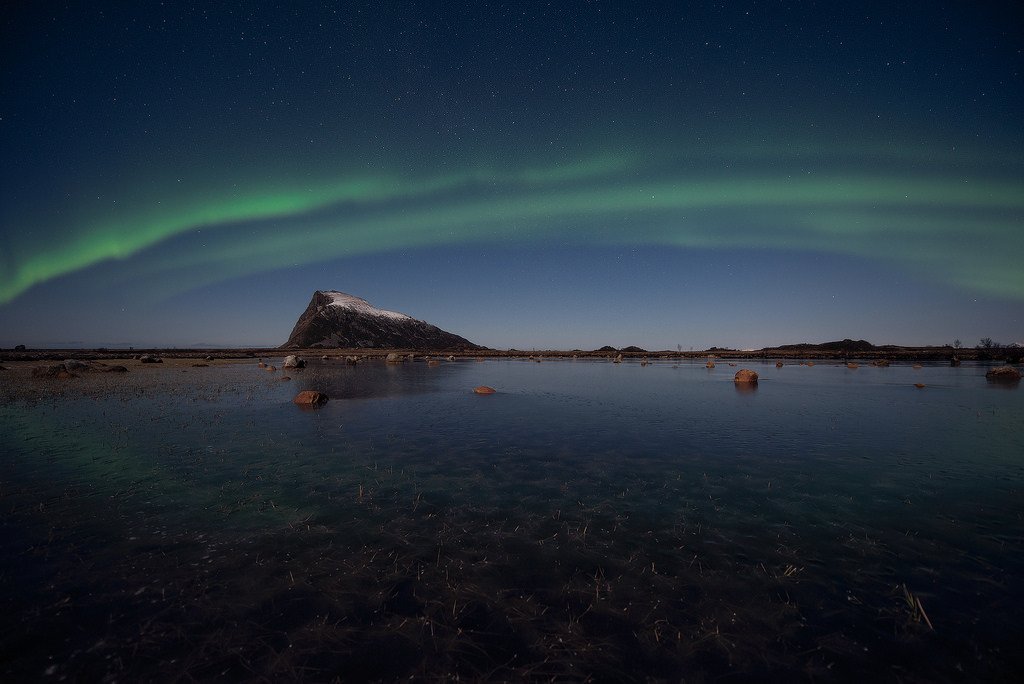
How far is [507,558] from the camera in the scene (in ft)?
23.8

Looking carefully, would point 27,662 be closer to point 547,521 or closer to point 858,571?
point 547,521

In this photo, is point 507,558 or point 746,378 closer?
point 507,558

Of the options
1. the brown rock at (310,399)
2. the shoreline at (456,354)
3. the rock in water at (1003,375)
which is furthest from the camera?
the shoreline at (456,354)

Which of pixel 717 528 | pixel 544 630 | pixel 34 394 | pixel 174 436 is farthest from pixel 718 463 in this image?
pixel 34 394

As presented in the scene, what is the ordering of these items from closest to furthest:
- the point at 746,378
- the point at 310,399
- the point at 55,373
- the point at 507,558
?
the point at 507,558 → the point at 310,399 → the point at 746,378 → the point at 55,373

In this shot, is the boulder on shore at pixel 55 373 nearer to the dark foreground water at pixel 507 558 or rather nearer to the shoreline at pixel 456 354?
the dark foreground water at pixel 507 558

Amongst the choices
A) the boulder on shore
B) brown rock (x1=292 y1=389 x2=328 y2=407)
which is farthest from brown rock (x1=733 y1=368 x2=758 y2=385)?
the boulder on shore

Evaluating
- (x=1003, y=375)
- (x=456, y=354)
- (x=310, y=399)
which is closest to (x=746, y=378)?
(x=1003, y=375)

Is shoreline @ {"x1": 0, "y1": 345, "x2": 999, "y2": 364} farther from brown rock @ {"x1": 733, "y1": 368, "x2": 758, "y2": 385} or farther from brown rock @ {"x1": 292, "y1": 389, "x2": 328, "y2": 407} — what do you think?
brown rock @ {"x1": 733, "y1": 368, "x2": 758, "y2": 385}

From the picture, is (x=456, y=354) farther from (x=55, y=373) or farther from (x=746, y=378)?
(x=746, y=378)

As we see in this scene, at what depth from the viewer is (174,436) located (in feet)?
53.1

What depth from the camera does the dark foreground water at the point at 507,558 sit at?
192 inches

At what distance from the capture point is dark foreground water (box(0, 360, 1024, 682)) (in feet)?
16.0

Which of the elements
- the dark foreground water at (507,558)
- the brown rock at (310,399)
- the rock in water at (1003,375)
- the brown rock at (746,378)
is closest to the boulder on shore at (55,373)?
the brown rock at (310,399)
